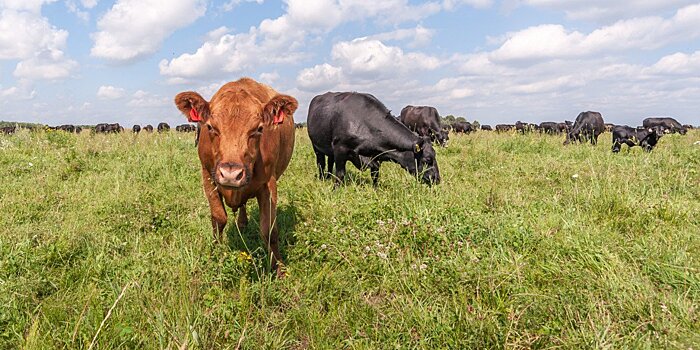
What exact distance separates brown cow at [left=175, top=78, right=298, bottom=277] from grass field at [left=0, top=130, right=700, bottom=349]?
49 cm

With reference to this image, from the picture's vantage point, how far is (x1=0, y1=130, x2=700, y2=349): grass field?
8.21ft

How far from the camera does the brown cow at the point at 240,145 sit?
3117mm

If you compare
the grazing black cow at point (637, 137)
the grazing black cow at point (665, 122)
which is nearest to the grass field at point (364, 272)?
the grazing black cow at point (637, 137)

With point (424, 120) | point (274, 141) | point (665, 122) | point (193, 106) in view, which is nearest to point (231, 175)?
point (193, 106)

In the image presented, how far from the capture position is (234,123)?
3223 mm

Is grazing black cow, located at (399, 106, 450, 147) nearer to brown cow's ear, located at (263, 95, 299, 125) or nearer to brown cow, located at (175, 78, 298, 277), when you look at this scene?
brown cow, located at (175, 78, 298, 277)

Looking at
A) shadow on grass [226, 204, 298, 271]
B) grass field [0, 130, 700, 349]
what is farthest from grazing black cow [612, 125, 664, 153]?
shadow on grass [226, 204, 298, 271]

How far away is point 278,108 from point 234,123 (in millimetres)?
536

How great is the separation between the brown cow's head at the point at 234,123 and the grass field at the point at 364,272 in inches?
31.0

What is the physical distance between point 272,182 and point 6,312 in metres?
2.37

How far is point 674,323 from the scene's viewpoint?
94.4 inches

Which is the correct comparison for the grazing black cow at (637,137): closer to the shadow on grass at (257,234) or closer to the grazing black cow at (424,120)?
the grazing black cow at (424,120)

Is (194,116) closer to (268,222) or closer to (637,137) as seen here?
(268,222)

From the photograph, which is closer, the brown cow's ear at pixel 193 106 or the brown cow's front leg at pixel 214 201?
the brown cow's ear at pixel 193 106
